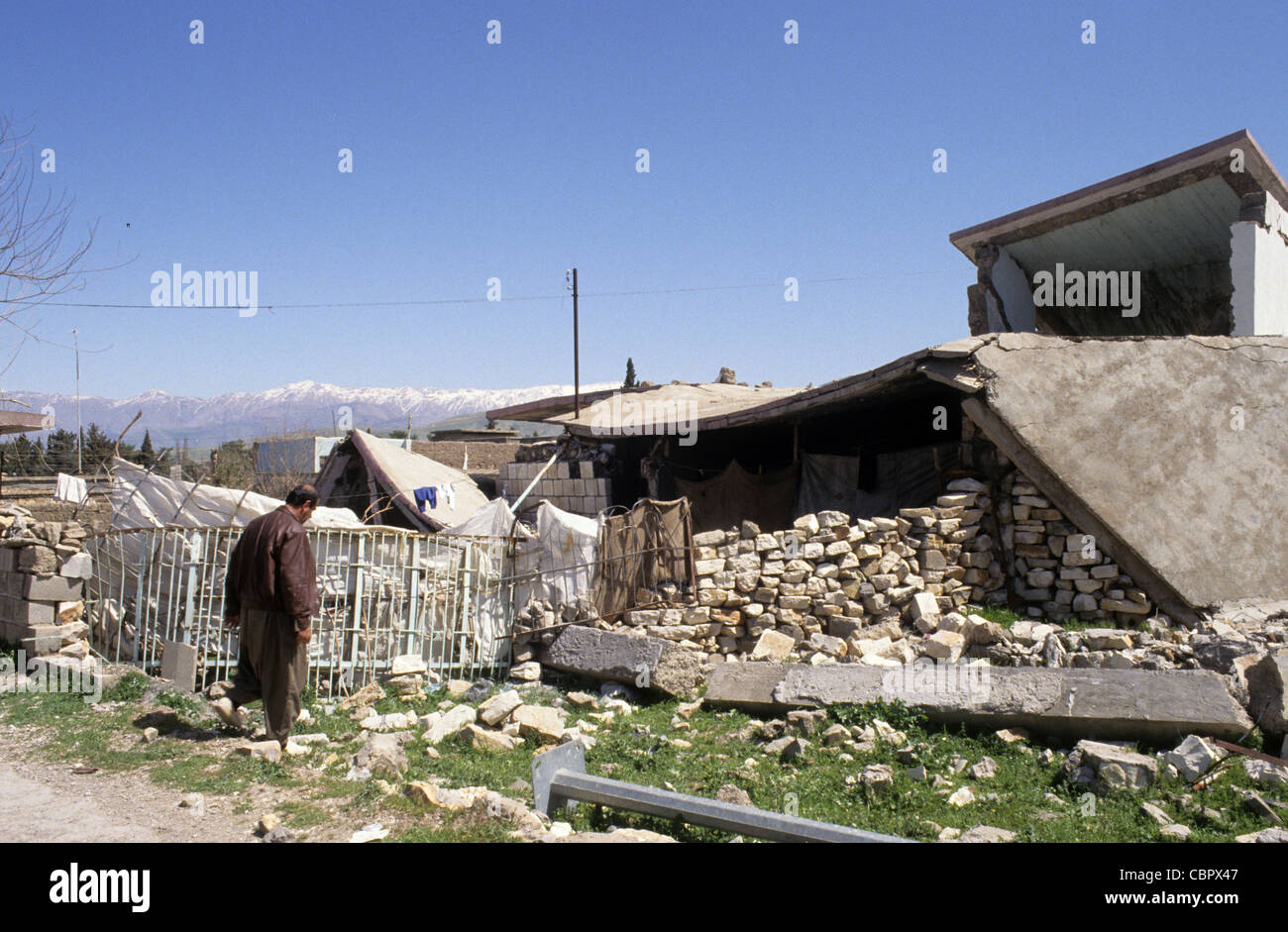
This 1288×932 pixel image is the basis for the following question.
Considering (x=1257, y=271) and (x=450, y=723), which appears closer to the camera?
(x=450, y=723)

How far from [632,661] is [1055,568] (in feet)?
16.6

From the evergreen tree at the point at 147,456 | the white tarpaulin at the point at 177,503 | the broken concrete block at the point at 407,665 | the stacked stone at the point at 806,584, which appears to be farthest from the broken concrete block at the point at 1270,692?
the evergreen tree at the point at 147,456

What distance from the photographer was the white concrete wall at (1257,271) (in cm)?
1115

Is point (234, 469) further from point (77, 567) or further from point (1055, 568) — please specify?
point (1055, 568)

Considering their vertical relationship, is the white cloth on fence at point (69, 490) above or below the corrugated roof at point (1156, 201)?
below

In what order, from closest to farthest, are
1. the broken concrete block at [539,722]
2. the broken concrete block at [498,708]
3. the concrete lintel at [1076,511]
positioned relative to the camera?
the broken concrete block at [539,722] → the broken concrete block at [498,708] → the concrete lintel at [1076,511]

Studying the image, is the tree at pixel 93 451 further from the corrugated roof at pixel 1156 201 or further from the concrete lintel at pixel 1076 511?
the concrete lintel at pixel 1076 511

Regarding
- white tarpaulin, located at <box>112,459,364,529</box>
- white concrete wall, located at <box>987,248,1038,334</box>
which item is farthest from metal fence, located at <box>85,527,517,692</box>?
white concrete wall, located at <box>987,248,1038,334</box>

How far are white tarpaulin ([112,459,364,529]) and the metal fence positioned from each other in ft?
4.05

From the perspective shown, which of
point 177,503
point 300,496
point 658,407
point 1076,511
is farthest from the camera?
point 658,407

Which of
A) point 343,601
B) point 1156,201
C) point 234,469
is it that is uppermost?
point 1156,201

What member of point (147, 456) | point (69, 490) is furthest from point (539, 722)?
point (147, 456)

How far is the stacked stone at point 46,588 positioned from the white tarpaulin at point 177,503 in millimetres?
1213

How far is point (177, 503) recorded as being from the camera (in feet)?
35.9
